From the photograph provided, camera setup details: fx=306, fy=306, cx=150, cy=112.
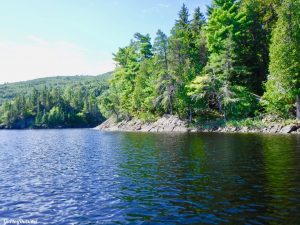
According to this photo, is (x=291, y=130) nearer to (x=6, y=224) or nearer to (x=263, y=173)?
(x=263, y=173)

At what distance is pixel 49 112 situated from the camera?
178875 mm

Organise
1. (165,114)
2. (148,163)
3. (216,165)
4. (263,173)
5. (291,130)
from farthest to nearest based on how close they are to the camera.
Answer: (165,114) < (291,130) < (148,163) < (216,165) < (263,173)

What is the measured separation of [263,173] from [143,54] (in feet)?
254

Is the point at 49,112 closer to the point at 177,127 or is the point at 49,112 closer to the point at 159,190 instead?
the point at 177,127

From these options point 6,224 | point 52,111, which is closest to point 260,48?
point 6,224

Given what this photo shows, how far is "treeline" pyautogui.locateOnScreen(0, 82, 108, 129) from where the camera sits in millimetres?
170125

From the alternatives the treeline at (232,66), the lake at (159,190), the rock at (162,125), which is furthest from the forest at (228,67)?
the lake at (159,190)

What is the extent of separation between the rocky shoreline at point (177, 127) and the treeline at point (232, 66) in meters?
2.72

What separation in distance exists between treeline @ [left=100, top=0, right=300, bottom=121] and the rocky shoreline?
2.72m

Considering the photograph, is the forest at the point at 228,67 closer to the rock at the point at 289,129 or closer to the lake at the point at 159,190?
the rock at the point at 289,129

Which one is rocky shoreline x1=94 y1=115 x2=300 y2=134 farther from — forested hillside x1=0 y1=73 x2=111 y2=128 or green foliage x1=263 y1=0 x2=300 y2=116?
forested hillside x1=0 y1=73 x2=111 y2=128

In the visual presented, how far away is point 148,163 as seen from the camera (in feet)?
84.9

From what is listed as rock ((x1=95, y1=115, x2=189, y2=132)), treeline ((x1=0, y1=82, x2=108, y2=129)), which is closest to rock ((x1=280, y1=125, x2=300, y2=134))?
rock ((x1=95, y1=115, x2=189, y2=132))

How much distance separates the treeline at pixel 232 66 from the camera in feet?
165
